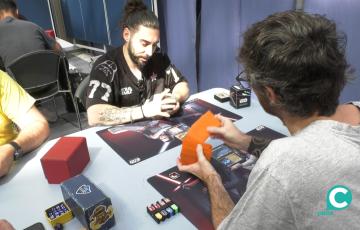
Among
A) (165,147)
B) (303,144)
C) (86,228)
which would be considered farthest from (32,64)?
(303,144)

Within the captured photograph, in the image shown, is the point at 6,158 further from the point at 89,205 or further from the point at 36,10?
the point at 36,10

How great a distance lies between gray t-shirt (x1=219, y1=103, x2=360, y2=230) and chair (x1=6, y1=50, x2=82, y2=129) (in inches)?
93.5

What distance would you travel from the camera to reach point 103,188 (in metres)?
1.01

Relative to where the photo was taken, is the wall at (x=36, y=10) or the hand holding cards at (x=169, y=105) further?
the wall at (x=36, y=10)

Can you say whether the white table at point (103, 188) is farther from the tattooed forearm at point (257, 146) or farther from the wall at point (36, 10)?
the wall at point (36, 10)

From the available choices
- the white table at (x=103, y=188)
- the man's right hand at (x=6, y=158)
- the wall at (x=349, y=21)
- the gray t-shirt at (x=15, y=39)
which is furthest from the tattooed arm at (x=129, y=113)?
the gray t-shirt at (x=15, y=39)

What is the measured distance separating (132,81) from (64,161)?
75 centimetres

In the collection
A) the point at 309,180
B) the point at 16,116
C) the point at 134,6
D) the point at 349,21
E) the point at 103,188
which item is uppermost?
the point at 134,6

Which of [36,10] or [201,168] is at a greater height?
[36,10]

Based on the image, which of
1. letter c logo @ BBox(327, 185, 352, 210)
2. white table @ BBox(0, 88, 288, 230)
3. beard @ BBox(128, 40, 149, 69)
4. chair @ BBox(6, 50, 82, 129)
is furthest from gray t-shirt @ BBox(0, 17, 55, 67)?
letter c logo @ BBox(327, 185, 352, 210)

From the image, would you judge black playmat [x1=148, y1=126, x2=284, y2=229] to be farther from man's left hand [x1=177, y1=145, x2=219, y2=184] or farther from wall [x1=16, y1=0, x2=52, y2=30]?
wall [x1=16, y1=0, x2=52, y2=30]

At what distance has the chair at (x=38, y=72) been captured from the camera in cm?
248

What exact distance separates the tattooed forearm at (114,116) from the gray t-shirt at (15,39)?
182 centimetres

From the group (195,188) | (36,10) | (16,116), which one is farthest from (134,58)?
(36,10)
